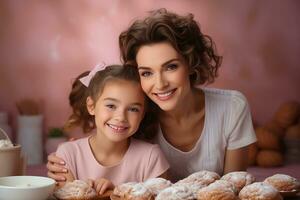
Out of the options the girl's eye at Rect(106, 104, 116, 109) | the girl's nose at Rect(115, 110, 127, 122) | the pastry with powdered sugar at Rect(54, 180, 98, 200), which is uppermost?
the girl's eye at Rect(106, 104, 116, 109)

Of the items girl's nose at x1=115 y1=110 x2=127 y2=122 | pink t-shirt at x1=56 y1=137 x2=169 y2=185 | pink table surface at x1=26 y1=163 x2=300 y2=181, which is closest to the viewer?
girl's nose at x1=115 y1=110 x2=127 y2=122

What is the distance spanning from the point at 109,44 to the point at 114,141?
2913mm

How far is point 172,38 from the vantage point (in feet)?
5.61

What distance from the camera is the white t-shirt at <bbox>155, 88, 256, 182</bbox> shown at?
198cm

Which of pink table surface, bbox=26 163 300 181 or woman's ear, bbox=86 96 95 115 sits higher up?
woman's ear, bbox=86 96 95 115

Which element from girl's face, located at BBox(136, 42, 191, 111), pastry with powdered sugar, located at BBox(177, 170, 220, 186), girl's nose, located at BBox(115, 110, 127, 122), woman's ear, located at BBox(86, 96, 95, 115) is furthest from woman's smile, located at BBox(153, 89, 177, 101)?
pastry with powdered sugar, located at BBox(177, 170, 220, 186)

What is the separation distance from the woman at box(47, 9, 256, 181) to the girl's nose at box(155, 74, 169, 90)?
10 centimetres

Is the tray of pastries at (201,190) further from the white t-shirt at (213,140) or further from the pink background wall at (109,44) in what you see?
the pink background wall at (109,44)

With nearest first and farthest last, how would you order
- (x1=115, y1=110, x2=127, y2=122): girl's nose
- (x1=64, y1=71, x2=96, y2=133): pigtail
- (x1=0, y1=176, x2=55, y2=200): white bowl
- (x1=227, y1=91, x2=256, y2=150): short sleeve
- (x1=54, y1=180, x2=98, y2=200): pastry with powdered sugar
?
(x1=0, y1=176, x2=55, y2=200): white bowl < (x1=54, y1=180, x2=98, y2=200): pastry with powdered sugar < (x1=115, y1=110, x2=127, y2=122): girl's nose < (x1=64, y1=71, x2=96, y2=133): pigtail < (x1=227, y1=91, x2=256, y2=150): short sleeve

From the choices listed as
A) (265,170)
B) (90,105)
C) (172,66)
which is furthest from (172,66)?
(265,170)

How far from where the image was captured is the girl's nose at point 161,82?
1.66m

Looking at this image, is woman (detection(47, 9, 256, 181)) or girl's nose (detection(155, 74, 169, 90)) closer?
girl's nose (detection(155, 74, 169, 90))

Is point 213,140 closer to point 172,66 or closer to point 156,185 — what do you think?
point 172,66

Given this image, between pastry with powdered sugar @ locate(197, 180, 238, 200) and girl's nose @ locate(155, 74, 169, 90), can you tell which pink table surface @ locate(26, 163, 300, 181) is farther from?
pastry with powdered sugar @ locate(197, 180, 238, 200)
